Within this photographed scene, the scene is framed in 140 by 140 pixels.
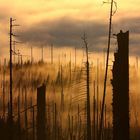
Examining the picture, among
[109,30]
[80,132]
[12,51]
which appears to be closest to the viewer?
[109,30]

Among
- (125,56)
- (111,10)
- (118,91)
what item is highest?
(111,10)

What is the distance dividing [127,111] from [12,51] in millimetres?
27088

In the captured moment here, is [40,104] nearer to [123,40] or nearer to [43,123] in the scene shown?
[43,123]

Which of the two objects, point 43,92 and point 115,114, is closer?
point 115,114

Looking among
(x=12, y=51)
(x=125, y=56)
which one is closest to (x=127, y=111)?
(x=125, y=56)

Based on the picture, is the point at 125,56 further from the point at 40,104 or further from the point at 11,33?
the point at 11,33

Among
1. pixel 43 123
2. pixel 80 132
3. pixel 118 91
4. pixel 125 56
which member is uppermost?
pixel 125 56

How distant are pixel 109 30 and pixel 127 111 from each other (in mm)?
10201

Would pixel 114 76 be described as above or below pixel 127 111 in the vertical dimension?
above

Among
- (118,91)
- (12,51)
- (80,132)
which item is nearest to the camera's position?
(118,91)

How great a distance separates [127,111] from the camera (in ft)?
61.0

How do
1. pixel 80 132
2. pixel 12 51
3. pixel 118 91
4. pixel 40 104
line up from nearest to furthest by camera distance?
1. pixel 118 91
2. pixel 40 104
3. pixel 12 51
4. pixel 80 132

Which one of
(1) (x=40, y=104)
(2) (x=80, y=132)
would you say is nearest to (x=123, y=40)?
(1) (x=40, y=104)

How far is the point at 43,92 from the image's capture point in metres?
26.2
